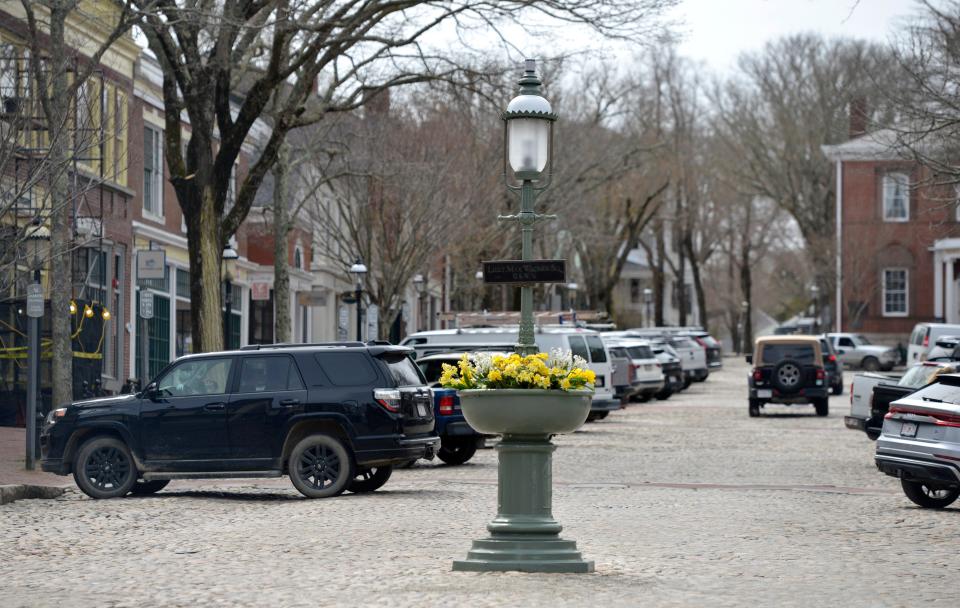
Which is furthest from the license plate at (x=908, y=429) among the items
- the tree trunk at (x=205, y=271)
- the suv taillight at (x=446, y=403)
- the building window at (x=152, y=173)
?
the building window at (x=152, y=173)

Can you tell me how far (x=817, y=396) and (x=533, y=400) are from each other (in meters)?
28.3

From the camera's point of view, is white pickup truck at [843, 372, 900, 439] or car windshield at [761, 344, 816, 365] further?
car windshield at [761, 344, 816, 365]

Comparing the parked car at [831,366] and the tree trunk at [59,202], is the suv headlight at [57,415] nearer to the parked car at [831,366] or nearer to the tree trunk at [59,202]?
the tree trunk at [59,202]

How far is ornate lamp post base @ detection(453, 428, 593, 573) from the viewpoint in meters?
12.1

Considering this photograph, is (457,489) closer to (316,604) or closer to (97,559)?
(97,559)

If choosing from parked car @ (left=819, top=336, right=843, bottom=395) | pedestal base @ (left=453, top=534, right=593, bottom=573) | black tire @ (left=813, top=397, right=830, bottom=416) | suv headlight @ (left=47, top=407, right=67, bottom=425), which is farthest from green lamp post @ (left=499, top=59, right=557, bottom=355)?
parked car @ (left=819, top=336, right=843, bottom=395)

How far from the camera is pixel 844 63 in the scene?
7725 cm

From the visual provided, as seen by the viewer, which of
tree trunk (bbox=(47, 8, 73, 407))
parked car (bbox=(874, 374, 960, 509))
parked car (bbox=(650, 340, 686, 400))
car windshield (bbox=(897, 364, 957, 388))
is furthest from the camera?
parked car (bbox=(650, 340, 686, 400))

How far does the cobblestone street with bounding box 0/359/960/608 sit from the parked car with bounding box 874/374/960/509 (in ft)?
0.95

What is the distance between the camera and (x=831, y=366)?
4953 cm

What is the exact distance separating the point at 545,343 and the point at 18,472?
14.2 meters

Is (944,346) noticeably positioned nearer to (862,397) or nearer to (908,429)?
(862,397)

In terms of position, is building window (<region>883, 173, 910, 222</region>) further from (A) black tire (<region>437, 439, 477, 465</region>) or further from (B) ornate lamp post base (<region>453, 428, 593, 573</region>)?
(B) ornate lamp post base (<region>453, 428, 593, 573</region>)

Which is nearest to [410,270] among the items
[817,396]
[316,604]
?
[817,396]
